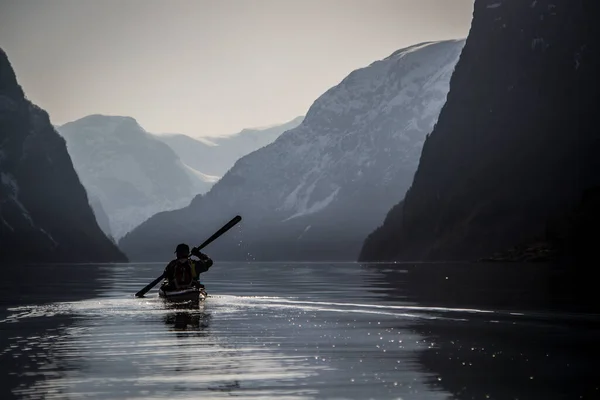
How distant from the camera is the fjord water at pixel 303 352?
31766 mm

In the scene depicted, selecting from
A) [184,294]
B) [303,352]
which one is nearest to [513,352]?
[303,352]

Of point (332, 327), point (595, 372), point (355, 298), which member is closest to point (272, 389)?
point (595, 372)

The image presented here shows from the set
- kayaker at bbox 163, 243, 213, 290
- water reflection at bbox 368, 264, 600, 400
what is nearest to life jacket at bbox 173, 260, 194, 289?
kayaker at bbox 163, 243, 213, 290

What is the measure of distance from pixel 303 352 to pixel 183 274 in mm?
37588

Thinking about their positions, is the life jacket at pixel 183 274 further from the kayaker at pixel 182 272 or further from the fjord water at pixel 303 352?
the fjord water at pixel 303 352

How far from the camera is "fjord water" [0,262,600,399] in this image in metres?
31.8

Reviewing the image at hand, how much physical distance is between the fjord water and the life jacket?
255 inches

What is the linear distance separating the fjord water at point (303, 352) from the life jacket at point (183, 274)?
6486 mm

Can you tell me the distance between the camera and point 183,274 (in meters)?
78.2

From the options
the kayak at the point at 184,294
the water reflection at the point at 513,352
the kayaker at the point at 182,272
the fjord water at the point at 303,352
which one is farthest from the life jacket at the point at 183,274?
the water reflection at the point at 513,352

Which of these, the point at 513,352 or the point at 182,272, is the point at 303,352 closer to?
the point at 513,352

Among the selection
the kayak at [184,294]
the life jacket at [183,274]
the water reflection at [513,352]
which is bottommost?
the water reflection at [513,352]

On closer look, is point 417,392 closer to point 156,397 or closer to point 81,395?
point 156,397

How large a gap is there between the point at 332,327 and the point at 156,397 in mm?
25139
